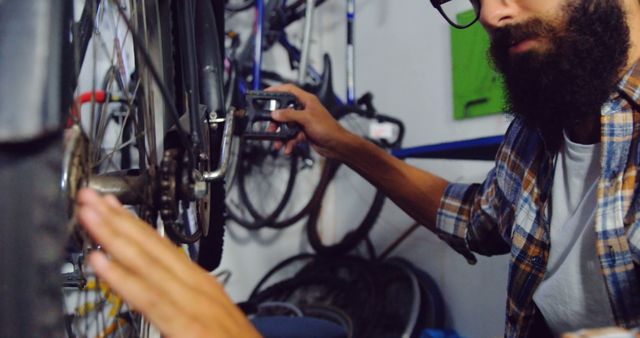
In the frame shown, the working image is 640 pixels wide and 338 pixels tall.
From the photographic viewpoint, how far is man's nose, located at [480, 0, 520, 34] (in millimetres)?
761

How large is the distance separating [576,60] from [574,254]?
0.85ft

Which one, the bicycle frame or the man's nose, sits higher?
the man's nose

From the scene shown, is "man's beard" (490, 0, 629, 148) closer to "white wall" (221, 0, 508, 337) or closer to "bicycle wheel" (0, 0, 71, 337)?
"bicycle wheel" (0, 0, 71, 337)

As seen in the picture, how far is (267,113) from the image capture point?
89cm

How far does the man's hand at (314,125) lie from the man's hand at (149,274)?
0.57m

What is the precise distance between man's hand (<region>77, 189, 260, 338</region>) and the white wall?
122 cm

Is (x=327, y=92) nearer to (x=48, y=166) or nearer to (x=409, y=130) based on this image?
(x=409, y=130)

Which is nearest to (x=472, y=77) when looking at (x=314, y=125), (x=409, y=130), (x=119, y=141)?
(x=409, y=130)

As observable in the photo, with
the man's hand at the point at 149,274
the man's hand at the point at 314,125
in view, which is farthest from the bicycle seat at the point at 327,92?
the man's hand at the point at 149,274

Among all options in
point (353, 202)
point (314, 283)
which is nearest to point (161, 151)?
point (314, 283)

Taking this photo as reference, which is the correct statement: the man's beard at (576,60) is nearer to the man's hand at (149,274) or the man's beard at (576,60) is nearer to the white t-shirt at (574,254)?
the white t-shirt at (574,254)

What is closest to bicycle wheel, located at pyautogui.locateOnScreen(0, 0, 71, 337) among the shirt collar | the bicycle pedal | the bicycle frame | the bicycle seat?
the bicycle frame

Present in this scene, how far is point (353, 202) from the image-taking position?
6.51ft

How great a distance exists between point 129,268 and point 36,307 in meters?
0.06
